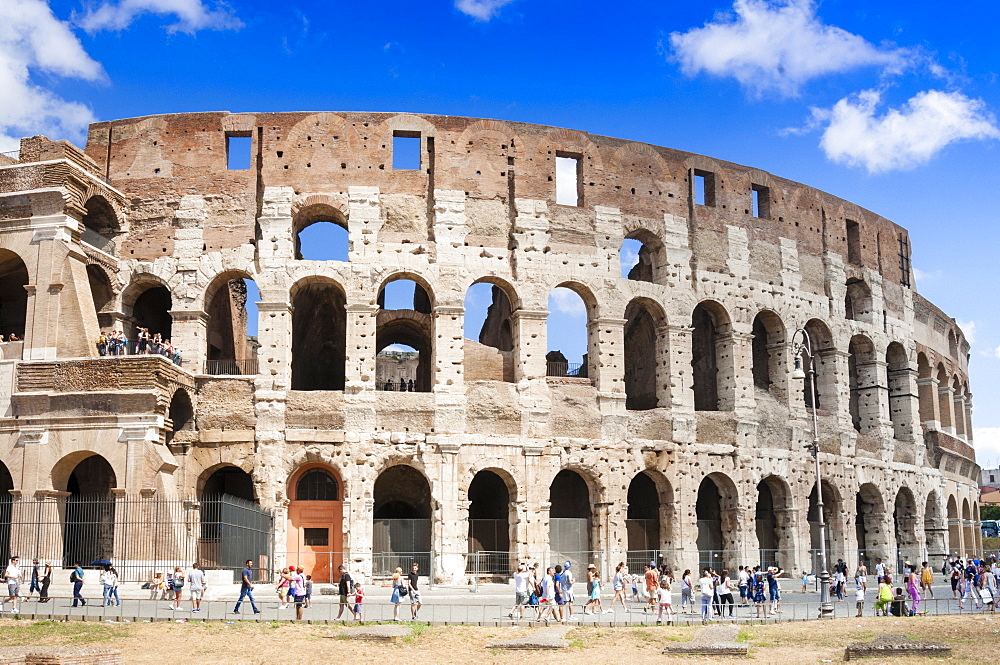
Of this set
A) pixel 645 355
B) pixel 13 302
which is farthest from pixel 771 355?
pixel 13 302

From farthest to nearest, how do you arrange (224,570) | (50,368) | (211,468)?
(211,468) → (50,368) → (224,570)

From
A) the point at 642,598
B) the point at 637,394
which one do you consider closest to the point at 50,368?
the point at 642,598

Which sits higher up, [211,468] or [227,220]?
[227,220]

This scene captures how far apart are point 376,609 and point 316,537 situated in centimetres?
586

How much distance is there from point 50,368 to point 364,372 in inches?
307

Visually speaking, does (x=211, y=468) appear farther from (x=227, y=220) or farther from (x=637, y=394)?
(x=637, y=394)

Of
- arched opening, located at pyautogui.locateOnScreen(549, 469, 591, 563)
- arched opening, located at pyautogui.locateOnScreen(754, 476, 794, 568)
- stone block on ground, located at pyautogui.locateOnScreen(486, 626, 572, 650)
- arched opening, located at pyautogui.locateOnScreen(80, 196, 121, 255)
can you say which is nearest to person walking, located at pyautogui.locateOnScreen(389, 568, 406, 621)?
stone block on ground, located at pyautogui.locateOnScreen(486, 626, 572, 650)

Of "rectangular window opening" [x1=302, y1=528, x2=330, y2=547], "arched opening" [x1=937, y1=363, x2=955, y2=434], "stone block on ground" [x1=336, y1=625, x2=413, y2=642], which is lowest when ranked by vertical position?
"stone block on ground" [x1=336, y1=625, x2=413, y2=642]

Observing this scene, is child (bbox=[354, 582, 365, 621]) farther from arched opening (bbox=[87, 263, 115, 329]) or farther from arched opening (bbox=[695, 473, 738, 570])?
arched opening (bbox=[695, 473, 738, 570])

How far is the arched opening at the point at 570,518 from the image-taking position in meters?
30.4

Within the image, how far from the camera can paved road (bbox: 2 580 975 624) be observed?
67.5 feet

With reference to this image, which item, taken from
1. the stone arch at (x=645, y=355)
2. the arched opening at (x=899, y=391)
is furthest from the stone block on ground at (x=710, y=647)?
the arched opening at (x=899, y=391)

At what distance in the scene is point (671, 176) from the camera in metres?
33.9

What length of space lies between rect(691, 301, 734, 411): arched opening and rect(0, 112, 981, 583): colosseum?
0.12 metres
